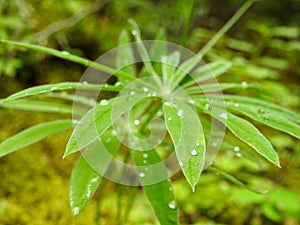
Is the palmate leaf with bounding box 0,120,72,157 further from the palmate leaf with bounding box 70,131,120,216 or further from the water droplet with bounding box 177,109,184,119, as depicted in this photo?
the water droplet with bounding box 177,109,184,119

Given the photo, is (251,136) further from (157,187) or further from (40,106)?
(40,106)

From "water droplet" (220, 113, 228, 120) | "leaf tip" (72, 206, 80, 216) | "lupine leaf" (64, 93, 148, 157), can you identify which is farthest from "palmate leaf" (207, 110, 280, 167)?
"leaf tip" (72, 206, 80, 216)

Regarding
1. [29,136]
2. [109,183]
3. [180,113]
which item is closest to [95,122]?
[180,113]

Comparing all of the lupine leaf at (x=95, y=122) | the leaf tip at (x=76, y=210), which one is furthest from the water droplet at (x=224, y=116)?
the leaf tip at (x=76, y=210)

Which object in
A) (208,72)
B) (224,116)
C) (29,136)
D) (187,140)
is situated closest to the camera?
(187,140)

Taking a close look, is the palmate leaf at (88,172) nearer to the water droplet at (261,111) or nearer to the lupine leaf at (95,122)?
the lupine leaf at (95,122)

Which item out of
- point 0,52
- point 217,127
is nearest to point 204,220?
point 217,127
